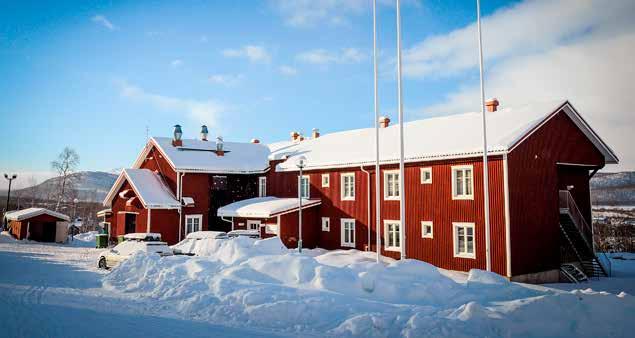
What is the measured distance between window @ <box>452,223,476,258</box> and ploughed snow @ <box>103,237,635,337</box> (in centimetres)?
272

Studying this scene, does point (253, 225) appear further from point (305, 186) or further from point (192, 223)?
point (192, 223)

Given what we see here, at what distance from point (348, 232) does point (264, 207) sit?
5.74m

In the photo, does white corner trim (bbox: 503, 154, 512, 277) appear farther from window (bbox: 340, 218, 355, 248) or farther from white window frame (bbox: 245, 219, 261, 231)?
white window frame (bbox: 245, 219, 261, 231)

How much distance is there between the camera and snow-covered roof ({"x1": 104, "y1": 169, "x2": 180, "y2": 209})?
31966mm

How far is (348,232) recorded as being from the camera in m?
28.0

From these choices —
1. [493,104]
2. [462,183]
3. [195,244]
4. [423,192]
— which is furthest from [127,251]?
[493,104]

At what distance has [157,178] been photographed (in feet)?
116

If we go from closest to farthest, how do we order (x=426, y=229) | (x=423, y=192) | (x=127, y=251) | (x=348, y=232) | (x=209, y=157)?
Answer: (x=127, y=251) < (x=426, y=229) < (x=423, y=192) < (x=348, y=232) < (x=209, y=157)

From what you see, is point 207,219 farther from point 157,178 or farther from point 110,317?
point 110,317

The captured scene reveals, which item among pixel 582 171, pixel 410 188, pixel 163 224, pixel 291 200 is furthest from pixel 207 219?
pixel 582 171

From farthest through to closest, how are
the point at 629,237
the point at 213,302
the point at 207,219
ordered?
the point at 629,237 → the point at 207,219 → the point at 213,302

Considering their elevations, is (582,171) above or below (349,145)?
below

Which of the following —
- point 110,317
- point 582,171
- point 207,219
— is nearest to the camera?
point 110,317

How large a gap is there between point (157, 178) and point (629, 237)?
46699 millimetres
